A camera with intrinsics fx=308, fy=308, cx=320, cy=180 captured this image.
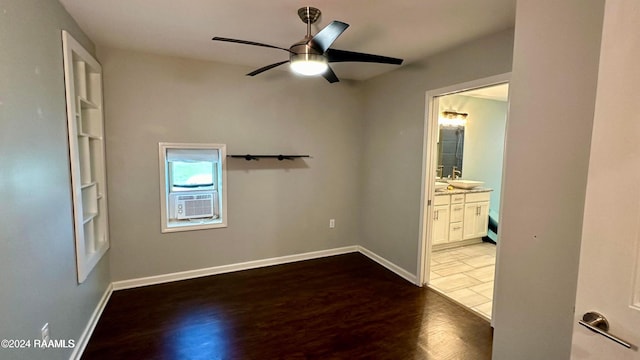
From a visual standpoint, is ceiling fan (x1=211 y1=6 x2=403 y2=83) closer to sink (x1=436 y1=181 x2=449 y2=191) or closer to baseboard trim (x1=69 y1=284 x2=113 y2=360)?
baseboard trim (x1=69 y1=284 x2=113 y2=360)

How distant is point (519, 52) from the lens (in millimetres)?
1388

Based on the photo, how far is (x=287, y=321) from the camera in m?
2.64

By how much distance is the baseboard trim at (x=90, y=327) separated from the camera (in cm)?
213

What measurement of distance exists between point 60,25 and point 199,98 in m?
1.40

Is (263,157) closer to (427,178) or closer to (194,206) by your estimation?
(194,206)

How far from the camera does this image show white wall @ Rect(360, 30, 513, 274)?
9.04 ft

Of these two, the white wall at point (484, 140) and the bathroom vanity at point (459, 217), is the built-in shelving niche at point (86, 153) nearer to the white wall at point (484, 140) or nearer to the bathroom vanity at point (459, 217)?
the bathroom vanity at point (459, 217)

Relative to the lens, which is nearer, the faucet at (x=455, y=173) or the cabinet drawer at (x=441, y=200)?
the cabinet drawer at (x=441, y=200)

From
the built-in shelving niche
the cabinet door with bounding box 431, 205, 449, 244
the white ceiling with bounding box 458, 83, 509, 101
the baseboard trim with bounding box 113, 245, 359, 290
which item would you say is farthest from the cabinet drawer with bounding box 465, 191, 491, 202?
the built-in shelving niche

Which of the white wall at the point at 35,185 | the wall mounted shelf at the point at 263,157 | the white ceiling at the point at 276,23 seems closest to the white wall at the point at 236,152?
the wall mounted shelf at the point at 263,157

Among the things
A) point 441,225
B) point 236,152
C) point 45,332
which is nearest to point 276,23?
point 236,152

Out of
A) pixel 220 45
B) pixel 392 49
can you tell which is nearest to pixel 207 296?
pixel 220 45

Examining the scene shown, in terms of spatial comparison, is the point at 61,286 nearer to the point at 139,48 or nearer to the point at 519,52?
the point at 139,48

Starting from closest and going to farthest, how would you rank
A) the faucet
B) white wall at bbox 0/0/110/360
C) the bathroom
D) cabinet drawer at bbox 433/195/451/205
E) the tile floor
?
white wall at bbox 0/0/110/360
the tile floor
the bathroom
cabinet drawer at bbox 433/195/451/205
the faucet
